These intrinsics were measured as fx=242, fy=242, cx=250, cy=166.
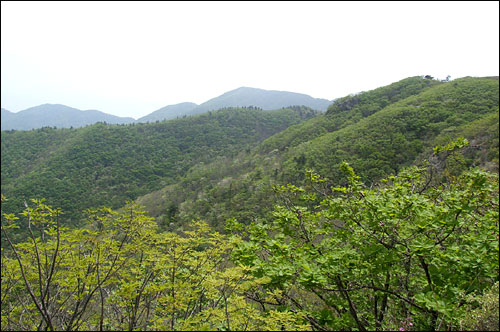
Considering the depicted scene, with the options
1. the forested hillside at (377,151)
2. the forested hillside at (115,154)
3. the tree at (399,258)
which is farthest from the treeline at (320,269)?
the forested hillside at (115,154)

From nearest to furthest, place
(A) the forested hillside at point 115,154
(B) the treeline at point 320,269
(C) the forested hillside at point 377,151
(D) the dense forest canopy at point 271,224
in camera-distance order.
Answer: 1. (B) the treeline at point 320,269
2. (D) the dense forest canopy at point 271,224
3. (C) the forested hillside at point 377,151
4. (A) the forested hillside at point 115,154

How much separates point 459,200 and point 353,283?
1.55 metres

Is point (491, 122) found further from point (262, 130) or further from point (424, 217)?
point (262, 130)

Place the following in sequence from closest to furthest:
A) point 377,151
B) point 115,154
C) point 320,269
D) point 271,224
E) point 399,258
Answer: point 399,258
point 320,269
point 271,224
point 377,151
point 115,154

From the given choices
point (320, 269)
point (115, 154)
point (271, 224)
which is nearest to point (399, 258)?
point (320, 269)

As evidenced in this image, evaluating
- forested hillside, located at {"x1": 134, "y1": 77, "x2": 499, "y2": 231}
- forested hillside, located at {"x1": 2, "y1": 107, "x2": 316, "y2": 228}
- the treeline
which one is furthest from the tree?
forested hillside, located at {"x1": 2, "y1": 107, "x2": 316, "y2": 228}

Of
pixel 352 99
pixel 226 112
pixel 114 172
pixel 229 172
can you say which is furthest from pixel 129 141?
pixel 352 99

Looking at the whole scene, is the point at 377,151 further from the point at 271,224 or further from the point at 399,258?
the point at 399,258

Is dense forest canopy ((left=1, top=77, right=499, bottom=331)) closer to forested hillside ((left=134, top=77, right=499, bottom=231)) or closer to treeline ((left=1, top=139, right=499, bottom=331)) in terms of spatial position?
treeline ((left=1, top=139, right=499, bottom=331))

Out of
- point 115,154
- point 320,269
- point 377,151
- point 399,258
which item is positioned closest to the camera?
point 399,258

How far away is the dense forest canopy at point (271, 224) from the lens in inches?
103

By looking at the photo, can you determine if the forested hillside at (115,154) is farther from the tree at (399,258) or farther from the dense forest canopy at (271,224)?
the tree at (399,258)

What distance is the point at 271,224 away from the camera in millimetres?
4391

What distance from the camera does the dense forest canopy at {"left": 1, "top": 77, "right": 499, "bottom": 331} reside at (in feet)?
8.59
